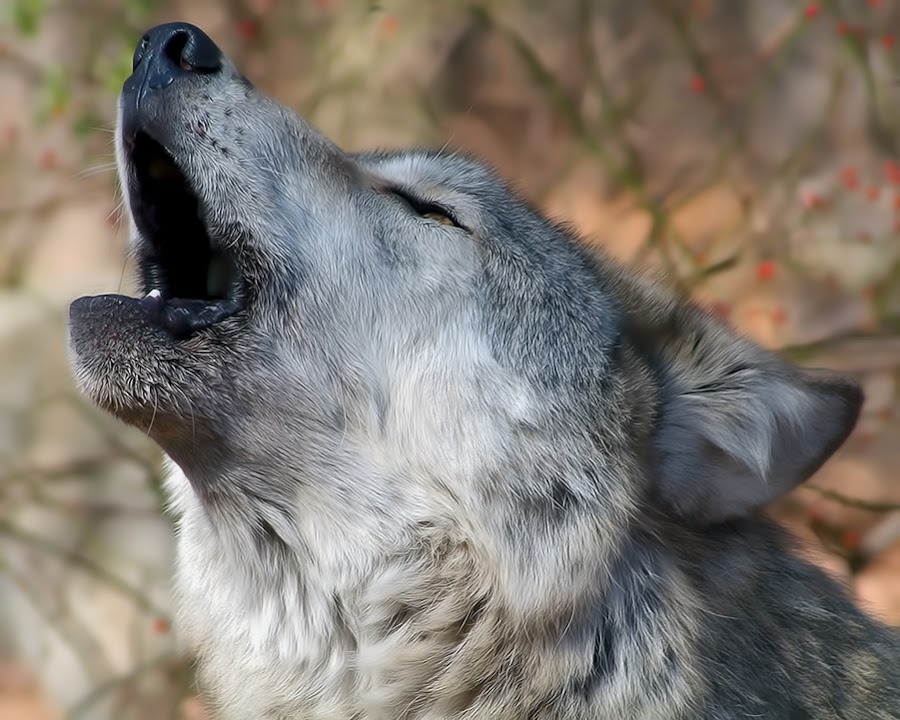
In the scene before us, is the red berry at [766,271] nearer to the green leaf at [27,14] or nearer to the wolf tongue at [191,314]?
the green leaf at [27,14]

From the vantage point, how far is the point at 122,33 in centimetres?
623

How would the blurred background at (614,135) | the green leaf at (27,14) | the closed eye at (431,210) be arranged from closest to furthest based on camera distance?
the closed eye at (431,210)
the green leaf at (27,14)
the blurred background at (614,135)

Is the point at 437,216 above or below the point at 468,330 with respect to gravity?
above

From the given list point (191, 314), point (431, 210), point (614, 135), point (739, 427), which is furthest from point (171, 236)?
point (614, 135)

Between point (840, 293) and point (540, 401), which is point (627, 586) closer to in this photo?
point (540, 401)

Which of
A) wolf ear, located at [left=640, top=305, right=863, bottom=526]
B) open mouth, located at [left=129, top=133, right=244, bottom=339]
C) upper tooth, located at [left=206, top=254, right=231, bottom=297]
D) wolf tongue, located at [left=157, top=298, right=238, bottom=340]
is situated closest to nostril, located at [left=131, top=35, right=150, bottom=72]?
open mouth, located at [left=129, top=133, right=244, bottom=339]

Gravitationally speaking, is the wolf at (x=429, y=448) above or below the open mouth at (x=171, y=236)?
below

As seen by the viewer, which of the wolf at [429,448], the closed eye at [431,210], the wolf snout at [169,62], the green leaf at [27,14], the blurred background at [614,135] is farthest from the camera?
the blurred background at [614,135]

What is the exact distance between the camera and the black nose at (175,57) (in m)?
2.56

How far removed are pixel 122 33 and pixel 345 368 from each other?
4508mm

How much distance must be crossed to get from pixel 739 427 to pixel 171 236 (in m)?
1.46

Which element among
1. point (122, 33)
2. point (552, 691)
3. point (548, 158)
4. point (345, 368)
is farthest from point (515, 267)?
point (122, 33)

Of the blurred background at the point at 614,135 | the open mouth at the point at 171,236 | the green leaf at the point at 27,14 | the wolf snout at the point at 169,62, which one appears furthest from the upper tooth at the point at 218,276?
the green leaf at the point at 27,14

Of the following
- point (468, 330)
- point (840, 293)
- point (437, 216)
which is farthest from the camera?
point (840, 293)
